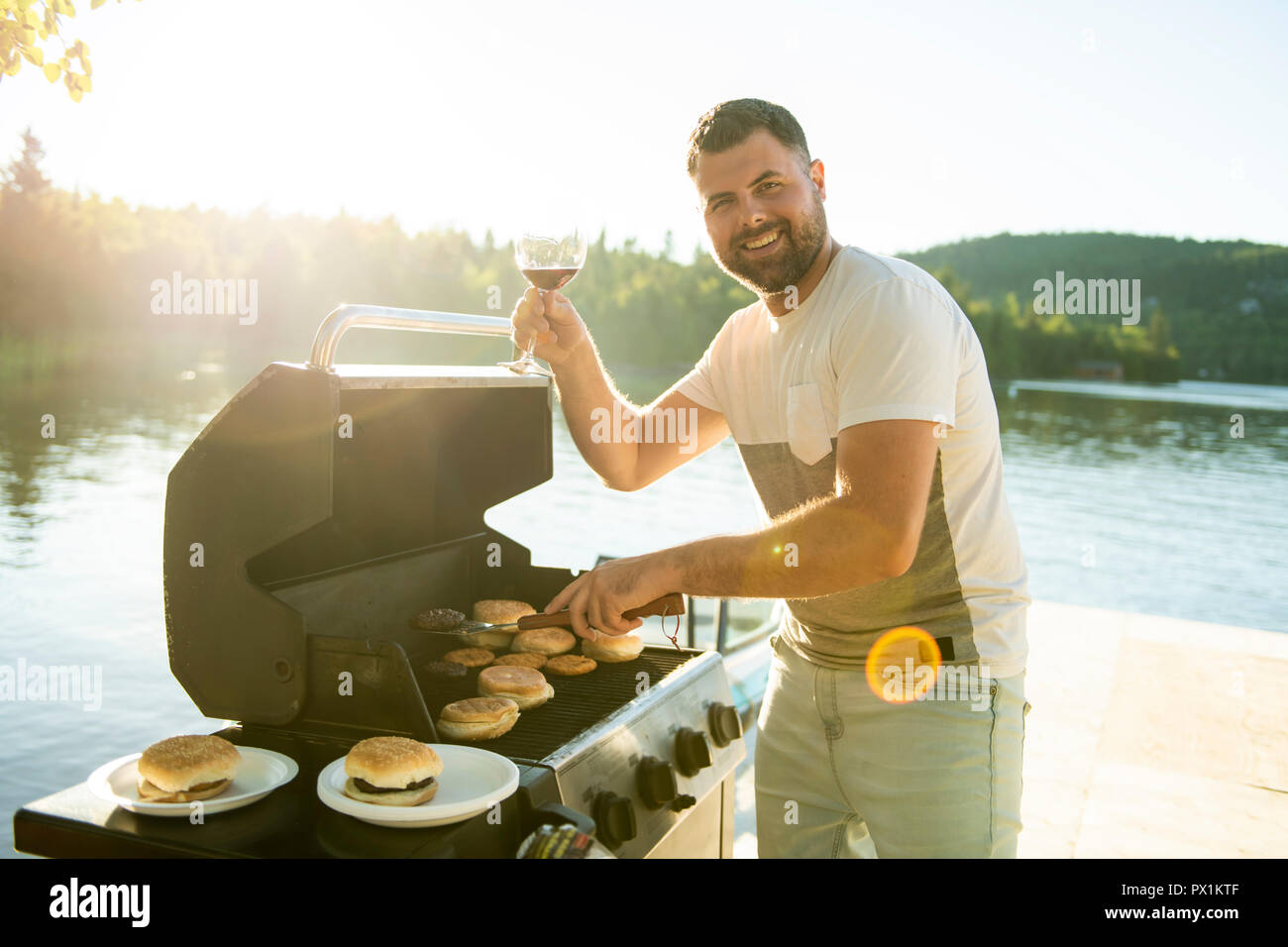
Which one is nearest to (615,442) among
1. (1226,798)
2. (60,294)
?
(1226,798)

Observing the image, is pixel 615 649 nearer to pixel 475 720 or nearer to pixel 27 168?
pixel 475 720

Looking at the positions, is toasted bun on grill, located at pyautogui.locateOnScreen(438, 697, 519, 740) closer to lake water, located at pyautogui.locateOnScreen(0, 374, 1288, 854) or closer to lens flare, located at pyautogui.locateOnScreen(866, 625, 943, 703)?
lake water, located at pyautogui.locateOnScreen(0, 374, 1288, 854)

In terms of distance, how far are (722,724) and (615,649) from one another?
0.36 m

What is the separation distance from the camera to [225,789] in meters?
1.63

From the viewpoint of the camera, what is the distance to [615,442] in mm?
2674

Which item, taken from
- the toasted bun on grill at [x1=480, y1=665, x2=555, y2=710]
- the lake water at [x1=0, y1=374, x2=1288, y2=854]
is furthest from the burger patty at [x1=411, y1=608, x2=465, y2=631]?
the lake water at [x1=0, y1=374, x2=1288, y2=854]

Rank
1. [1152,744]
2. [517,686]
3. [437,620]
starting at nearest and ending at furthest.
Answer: [517,686], [437,620], [1152,744]

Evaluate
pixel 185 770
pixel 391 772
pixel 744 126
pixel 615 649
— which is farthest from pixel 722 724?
pixel 744 126

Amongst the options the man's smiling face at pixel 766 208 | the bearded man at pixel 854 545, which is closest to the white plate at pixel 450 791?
the bearded man at pixel 854 545

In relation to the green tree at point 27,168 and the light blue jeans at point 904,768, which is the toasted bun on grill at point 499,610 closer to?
the light blue jeans at point 904,768

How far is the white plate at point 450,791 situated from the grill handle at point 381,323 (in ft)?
2.54

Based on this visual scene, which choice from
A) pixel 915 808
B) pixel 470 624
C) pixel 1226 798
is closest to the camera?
pixel 915 808

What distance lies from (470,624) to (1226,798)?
4.09m
